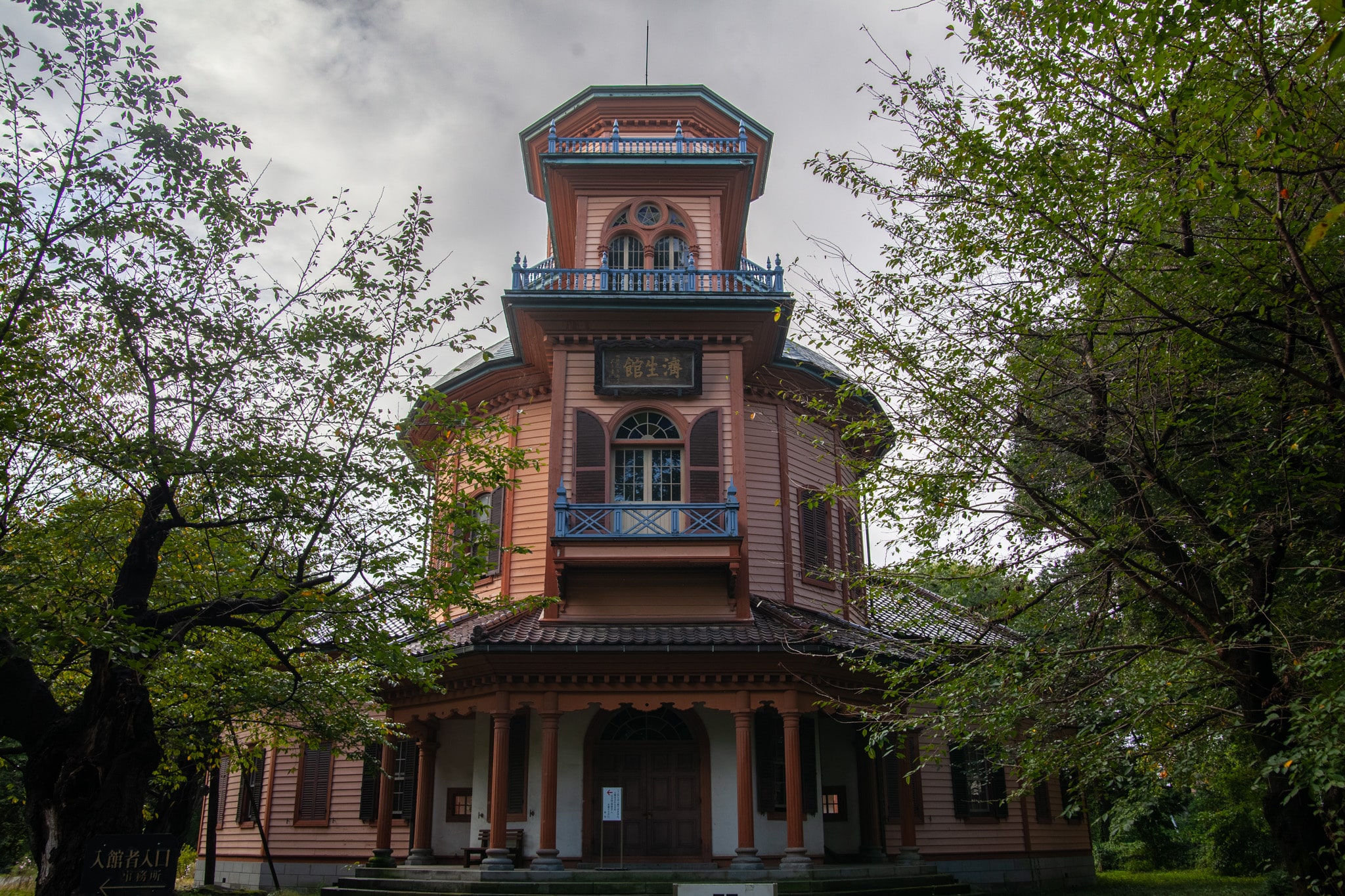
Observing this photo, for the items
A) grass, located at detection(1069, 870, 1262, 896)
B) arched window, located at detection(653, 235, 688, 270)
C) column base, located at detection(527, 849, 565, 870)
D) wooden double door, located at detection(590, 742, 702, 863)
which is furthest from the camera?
grass, located at detection(1069, 870, 1262, 896)

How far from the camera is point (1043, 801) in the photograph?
23656mm

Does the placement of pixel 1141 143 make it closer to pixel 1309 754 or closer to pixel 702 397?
pixel 1309 754

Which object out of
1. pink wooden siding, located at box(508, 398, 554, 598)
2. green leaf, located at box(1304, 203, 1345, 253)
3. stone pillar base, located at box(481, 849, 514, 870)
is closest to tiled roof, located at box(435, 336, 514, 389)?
pink wooden siding, located at box(508, 398, 554, 598)

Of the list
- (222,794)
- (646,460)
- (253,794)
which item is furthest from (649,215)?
(222,794)

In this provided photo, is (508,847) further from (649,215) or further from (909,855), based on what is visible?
(649,215)

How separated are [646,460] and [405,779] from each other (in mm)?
8813

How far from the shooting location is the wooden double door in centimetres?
1811

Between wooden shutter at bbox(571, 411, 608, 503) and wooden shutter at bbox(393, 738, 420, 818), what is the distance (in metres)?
6.76

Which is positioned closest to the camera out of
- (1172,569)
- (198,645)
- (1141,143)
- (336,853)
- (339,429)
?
(1141,143)

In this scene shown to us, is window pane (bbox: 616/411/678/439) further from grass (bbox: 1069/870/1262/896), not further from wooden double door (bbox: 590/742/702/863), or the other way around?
Answer: grass (bbox: 1069/870/1262/896)

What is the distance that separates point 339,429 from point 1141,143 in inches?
347

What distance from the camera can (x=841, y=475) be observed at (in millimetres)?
23047

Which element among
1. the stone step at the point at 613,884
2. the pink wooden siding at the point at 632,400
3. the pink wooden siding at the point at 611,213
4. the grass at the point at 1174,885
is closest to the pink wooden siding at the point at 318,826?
the stone step at the point at 613,884

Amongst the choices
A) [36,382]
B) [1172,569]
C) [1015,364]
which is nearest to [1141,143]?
[1015,364]
